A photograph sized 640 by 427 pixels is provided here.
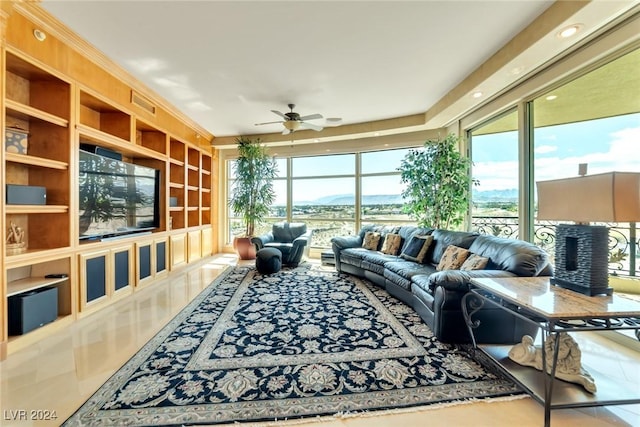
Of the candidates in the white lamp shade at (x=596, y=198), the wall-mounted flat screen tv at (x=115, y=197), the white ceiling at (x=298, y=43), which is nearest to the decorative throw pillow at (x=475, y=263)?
the white lamp shade at (x=596, y=198)

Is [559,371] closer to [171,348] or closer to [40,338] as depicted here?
[171,348]

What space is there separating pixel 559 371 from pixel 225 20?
3.88 meters

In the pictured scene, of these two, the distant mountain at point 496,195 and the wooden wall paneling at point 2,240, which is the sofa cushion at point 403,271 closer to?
the distant mountain at point 496,195

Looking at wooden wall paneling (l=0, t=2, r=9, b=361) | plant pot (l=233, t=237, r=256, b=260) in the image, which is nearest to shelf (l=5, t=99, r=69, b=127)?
wooden wall paneling (l=0, t=2, r=9, b=361)

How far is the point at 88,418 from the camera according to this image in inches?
62.5

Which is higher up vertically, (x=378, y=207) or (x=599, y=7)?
(x=599, y=7)

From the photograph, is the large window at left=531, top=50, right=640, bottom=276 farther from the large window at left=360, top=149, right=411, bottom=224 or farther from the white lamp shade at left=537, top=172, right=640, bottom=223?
the large window at left=360, top=149, right=411, bottom=224

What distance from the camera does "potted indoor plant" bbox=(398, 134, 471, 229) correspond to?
14.6 feet

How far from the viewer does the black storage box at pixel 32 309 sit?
2.38 metres

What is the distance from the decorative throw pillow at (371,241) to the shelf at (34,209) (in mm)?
4272

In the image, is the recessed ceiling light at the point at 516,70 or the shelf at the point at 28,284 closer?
the shelf at the point at 28,284

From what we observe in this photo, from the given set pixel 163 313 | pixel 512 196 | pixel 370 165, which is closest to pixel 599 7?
pixel 512 196

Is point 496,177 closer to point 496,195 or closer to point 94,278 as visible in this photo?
point 496,195

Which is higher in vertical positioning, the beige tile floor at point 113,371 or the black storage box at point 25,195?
the black storage box at point 25,195
